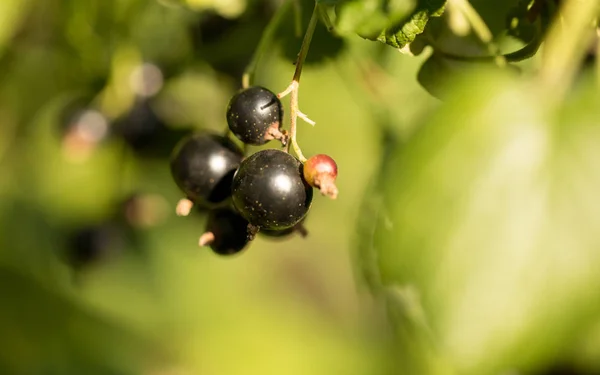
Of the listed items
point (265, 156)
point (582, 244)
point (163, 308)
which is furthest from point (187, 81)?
point (163, 308)

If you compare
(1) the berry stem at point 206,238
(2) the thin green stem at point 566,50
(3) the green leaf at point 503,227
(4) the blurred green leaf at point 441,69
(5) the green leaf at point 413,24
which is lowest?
(3) the green leaf at point 503,227

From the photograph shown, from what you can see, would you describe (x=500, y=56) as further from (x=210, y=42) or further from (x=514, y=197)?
(x=210, y=42)

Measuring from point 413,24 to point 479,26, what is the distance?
0.69 ft

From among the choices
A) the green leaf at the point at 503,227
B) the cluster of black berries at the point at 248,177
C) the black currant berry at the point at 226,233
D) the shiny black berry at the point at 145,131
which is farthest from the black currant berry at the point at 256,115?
the shiny black berry at the point at 145,131

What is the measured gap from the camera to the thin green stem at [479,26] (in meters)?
0.82

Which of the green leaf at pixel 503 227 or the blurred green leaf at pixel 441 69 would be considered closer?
the green leaf at pixel 503 227

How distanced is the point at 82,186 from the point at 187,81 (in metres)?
0.35

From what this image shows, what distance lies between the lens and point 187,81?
4.57 feet

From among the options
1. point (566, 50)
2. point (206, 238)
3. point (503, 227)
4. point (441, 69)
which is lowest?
point (503, 227)

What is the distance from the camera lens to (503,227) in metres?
0.46

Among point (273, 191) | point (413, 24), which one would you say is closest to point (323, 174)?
point (273, 191)

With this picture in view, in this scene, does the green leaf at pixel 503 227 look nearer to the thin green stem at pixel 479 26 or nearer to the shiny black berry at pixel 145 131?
the thin green stem at pixel 479 26

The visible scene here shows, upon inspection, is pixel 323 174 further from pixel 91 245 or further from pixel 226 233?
pixel 91 245

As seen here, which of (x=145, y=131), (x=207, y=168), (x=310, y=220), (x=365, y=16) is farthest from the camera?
(x=310, y=220)
